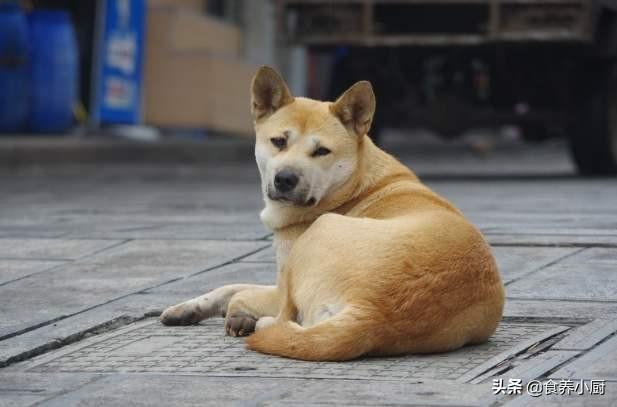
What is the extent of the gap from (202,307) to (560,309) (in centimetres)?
130

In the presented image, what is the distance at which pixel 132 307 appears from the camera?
18.4ft

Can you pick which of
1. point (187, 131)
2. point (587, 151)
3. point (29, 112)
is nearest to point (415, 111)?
point (587, 151)

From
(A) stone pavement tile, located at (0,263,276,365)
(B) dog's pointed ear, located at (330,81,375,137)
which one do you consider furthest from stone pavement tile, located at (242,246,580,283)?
(B) dog's pointed ear, located at (330,81,375,137)

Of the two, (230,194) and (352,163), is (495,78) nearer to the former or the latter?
(230,194)

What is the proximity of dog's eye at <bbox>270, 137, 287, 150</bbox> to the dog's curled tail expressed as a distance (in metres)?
1.04

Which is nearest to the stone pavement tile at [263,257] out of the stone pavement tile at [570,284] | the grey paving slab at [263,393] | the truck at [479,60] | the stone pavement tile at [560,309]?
the stone pavement tile at [570,284]

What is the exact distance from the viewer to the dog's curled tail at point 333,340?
14.4ft

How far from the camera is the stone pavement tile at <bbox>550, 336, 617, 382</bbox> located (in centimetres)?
422

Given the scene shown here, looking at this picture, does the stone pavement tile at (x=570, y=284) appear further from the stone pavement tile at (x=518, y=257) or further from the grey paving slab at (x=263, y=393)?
the grey paving slab at (x=263, y=393)

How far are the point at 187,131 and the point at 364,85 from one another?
42.6 feet

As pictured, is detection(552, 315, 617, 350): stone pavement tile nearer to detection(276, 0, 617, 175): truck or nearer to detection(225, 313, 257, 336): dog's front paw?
detection(225, 313, 257, 336): dog's front paw

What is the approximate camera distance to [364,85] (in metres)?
5.42

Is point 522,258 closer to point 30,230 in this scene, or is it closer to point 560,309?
point 560,309

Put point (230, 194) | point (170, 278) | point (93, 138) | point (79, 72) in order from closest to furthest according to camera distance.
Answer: point (170, 278)
point (230, 194)
point (93, 138)
point (79, 72)
